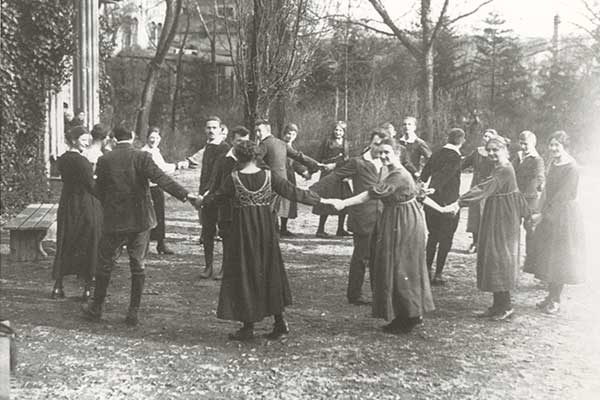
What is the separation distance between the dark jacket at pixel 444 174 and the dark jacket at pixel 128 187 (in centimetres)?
327

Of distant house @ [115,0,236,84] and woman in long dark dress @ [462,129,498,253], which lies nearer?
woman in long dark dress @ [462,129,498,253]

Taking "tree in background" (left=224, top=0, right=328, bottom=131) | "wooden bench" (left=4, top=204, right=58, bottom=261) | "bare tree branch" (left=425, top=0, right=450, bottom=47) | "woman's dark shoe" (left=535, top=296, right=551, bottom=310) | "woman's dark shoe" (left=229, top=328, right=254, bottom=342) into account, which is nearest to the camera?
"woman's dark shoe" (left=229, top=328, right=254, bottom=342)

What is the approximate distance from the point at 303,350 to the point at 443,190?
3464mm

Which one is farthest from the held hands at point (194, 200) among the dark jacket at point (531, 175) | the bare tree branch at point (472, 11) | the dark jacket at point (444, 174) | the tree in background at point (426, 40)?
the bare tree branch at point (472, 11)

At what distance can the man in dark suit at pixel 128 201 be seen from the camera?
22.7ft

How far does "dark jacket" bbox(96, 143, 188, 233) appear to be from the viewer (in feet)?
22.7

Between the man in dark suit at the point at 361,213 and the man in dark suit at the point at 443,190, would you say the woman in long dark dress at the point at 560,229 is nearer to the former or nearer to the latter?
the man in dark suit at the point at 443,190

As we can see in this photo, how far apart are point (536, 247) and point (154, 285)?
410 cm

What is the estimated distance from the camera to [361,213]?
7.91 meters

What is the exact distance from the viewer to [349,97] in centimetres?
3488

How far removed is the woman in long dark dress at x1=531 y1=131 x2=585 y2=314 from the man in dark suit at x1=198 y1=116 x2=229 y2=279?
3579 millimetres

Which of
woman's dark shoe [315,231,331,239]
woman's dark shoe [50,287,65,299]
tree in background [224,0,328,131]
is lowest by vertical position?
woman's dark shoe [50,287,65,299]

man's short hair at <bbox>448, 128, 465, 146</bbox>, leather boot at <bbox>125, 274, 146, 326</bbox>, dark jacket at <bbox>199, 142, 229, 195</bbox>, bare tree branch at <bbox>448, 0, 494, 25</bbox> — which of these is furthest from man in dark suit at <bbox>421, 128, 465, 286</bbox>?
bare tree branch at <bbox>448, 0, 494, 25</bbox>

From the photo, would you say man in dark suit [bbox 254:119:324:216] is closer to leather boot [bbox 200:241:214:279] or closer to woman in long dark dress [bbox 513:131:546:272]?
leather boot [bbox 200:241:214:279]
